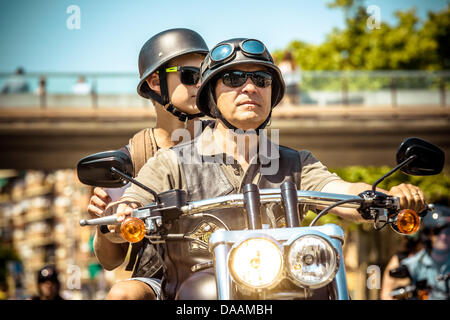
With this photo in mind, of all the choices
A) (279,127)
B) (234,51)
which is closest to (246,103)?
(234,51)

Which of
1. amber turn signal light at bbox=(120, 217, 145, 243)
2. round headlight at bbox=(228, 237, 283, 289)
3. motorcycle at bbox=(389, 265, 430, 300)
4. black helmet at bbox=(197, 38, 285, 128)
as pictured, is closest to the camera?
round headlight at bbox=(228, 237, 283, 289)

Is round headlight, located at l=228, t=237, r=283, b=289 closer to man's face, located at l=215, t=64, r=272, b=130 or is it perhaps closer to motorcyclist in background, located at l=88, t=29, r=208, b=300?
man's face, located at l=215, t=64, r=272, b=130

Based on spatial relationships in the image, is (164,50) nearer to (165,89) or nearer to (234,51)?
(165,89)

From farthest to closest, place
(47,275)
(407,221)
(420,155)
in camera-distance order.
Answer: (47,275) < (420,155) < (407,221)

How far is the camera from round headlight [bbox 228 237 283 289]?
2303 mm

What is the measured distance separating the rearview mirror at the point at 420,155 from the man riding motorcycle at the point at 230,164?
10cm

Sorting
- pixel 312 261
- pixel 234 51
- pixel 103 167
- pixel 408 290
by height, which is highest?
pixel 234 51

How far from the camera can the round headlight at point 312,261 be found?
7.57 ft

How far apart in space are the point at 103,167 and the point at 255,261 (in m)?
0.84

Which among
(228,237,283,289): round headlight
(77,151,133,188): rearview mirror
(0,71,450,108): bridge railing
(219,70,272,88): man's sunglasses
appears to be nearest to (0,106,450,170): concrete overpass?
(0,71,450,108): bridge railing

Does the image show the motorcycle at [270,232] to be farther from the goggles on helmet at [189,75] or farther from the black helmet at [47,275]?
the black helmet at [47,275]

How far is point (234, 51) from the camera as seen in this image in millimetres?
3236

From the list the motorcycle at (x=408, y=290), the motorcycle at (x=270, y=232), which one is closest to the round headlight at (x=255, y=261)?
the motorcycle at (x=270, y=232)

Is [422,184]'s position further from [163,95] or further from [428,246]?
[163,95]
